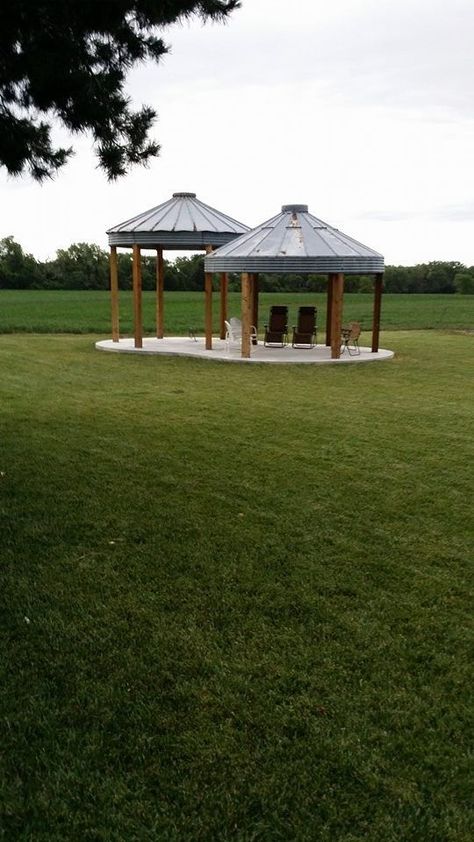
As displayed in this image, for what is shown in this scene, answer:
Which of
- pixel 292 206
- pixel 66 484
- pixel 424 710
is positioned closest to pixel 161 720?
pixel 424 710

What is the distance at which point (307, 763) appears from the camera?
2576 mm

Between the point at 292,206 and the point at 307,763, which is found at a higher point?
the point at 292,206

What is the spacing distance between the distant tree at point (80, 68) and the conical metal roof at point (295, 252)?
709 cm

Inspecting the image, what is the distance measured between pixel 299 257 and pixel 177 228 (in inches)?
140

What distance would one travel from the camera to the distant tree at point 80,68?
5793 mm

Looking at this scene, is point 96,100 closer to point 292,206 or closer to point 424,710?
point 424,710

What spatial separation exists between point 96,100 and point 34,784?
18.1ft

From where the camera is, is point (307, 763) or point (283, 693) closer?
point (307, 763)

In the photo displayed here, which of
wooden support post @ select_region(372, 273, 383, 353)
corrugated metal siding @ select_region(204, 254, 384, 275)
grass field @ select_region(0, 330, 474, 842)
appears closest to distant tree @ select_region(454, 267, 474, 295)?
wooden support post @ select_region(372, 273, 383, 353)

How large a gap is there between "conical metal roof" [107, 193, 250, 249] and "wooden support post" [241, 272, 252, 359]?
2610mm

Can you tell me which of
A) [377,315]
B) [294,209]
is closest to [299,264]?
[377,315]

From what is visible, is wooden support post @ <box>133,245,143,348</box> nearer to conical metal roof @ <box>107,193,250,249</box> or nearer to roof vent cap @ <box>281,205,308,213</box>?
conical metal roof @ <box>107,193,250,249</box>

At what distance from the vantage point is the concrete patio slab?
46.6 ft

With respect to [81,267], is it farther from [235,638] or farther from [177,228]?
[235,638]
